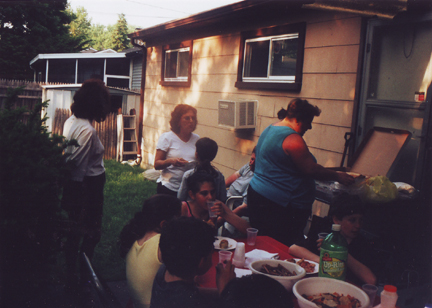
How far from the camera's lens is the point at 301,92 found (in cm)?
550

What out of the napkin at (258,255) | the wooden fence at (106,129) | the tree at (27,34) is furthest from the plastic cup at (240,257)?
the tree at (27,34)

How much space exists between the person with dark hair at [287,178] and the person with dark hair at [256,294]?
1700mm

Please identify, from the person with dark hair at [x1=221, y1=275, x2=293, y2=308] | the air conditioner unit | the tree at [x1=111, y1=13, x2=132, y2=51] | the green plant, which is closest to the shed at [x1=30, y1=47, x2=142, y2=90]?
the air conditioner unit

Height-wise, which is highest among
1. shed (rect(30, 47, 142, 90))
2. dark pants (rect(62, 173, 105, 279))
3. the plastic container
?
shed (rect(30, 47, 142, 90))

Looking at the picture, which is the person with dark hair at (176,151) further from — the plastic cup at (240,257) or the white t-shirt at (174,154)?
the plastic cup at (240,257)

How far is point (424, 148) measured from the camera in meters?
3.82

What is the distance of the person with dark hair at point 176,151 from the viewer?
426 centimetres

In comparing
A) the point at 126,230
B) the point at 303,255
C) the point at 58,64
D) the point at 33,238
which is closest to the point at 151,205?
the point at 126,230

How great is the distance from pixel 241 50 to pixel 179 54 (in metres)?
3.08

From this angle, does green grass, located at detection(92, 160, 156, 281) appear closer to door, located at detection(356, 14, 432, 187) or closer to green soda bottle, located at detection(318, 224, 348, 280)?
green soda bottle, located at detection(318, 224, 348, 280)

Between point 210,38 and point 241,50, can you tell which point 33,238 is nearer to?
point 241,50

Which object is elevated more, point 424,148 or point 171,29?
point 171,29

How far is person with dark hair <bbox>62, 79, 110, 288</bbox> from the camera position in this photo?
352cm

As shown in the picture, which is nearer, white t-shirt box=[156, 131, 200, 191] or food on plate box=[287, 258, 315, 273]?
food on plate box=[287, 258, 315, 273]
